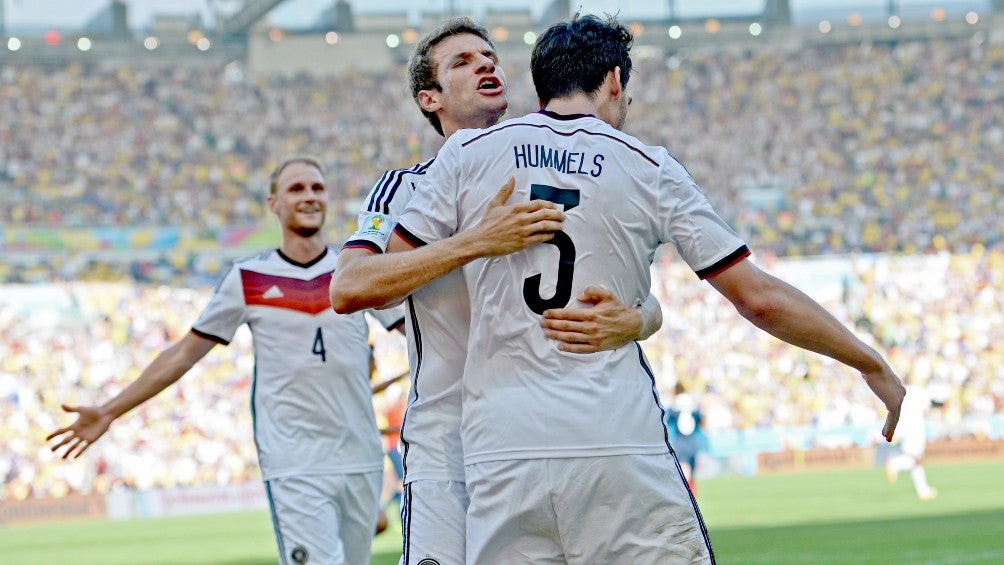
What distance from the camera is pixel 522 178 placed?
3.76 m

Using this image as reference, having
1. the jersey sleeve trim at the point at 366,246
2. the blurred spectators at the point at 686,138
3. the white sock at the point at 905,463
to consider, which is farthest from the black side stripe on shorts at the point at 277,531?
the blurred spectators at the point at 686,138

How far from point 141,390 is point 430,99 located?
120 inches

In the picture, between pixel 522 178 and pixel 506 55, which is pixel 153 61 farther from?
pixel 522 178

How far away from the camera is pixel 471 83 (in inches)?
→ 189

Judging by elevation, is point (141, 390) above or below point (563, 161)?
below

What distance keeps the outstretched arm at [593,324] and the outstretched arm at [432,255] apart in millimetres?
204

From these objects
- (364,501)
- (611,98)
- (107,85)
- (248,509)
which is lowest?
(248,509)

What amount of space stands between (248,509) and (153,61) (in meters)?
20.4

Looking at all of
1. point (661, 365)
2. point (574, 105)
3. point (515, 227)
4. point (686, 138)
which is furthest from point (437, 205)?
point (686, 138)

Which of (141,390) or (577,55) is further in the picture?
(141,390)

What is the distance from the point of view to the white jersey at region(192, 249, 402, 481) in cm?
736

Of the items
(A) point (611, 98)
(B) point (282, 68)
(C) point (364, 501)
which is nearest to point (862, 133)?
(B) point (282, 68)

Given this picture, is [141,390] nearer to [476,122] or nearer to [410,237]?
[476,122]

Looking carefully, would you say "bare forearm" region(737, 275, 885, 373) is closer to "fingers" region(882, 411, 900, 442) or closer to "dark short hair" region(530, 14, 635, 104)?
"fingers" region(882, 411, 900, 442)
